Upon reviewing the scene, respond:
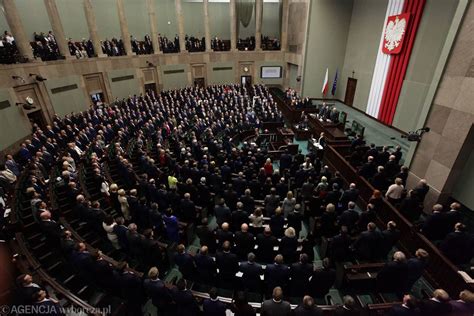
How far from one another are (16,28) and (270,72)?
19.8 metres

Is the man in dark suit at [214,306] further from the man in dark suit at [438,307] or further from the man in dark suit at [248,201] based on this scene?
the man in dark suit at [248,201]

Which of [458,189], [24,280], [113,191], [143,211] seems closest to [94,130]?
[113,191]

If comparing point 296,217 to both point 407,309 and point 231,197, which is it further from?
point 407,309

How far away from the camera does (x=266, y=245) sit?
532 cm

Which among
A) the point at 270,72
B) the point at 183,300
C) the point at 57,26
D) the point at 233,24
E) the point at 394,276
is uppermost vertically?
the point at 233,24

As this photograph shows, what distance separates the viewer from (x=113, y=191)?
7227mm

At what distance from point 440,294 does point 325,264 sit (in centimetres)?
162

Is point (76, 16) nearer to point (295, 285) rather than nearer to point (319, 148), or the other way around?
point (319, 148)

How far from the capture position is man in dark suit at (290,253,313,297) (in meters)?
4.39

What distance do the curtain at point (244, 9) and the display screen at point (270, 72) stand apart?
16.3 ft

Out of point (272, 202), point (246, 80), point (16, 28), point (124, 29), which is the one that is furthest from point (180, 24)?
point (272, 202)

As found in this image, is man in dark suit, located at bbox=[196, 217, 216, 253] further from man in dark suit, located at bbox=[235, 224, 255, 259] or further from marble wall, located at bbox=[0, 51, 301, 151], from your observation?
marble wall, located at bbox=[0, 51, 301, 151]

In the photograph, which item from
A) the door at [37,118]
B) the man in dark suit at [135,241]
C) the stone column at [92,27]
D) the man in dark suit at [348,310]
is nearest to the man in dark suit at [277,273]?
the man in dark suit at [348,310]

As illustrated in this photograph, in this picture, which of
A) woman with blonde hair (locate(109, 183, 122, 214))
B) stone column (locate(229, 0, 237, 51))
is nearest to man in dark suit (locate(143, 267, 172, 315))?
woman with blonde hair (locate(109, 183, 122, 214))
